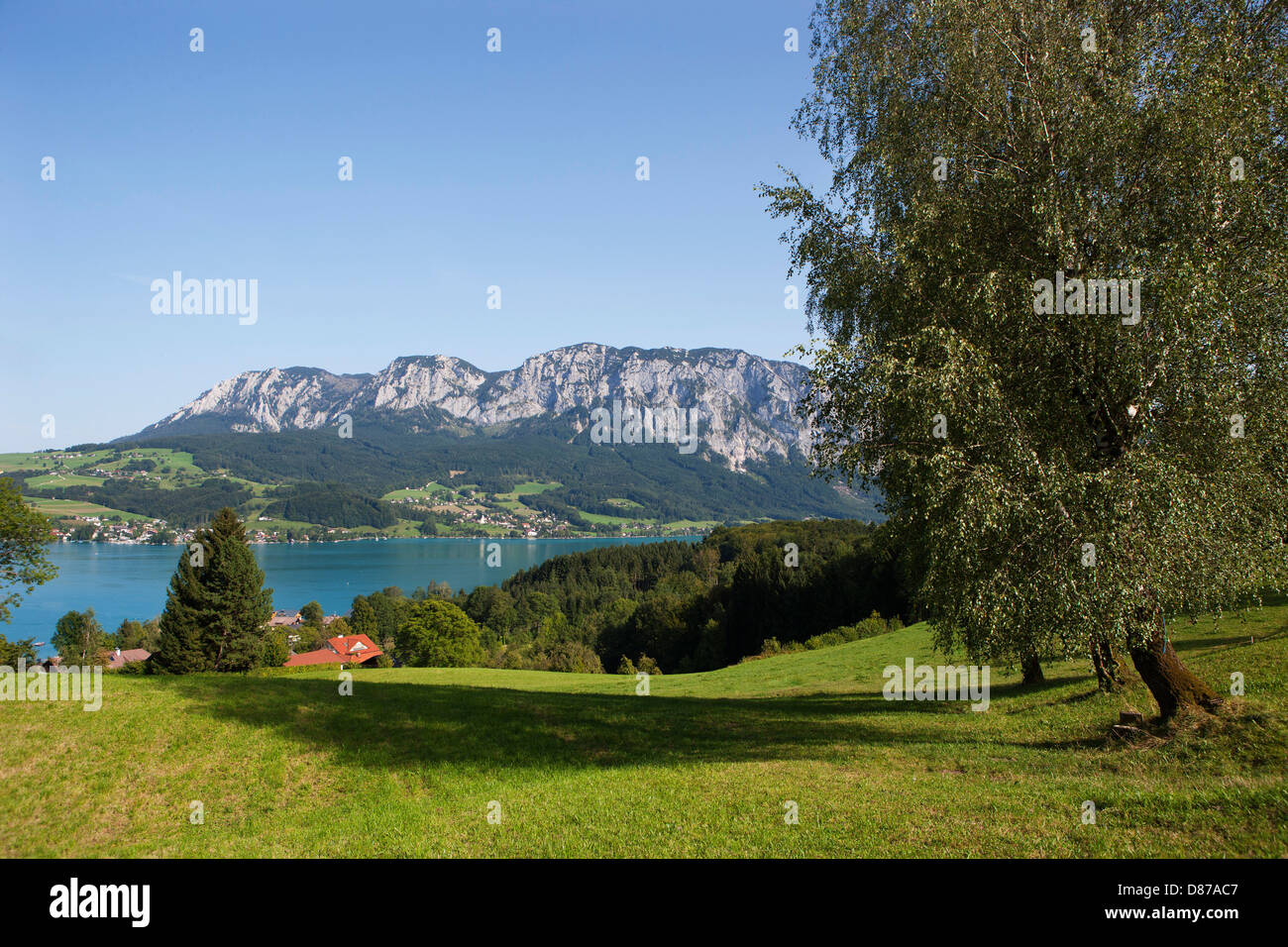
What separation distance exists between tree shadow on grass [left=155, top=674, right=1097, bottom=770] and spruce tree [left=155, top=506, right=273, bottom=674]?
25827mm

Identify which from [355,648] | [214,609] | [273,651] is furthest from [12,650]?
[355,648]

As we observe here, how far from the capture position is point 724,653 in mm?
80688

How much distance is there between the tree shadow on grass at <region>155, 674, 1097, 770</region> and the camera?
570 inches

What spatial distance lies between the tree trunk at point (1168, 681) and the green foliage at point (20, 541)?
112 feet

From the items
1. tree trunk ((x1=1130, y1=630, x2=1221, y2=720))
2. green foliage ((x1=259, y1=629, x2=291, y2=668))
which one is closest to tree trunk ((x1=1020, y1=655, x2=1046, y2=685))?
Result: tree trunk ((x1=1130, y1=630, x2=1221, y2=720))

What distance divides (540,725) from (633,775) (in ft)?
16.3

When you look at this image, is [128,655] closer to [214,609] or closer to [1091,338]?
[214,609]

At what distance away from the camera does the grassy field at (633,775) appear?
8.80 meters

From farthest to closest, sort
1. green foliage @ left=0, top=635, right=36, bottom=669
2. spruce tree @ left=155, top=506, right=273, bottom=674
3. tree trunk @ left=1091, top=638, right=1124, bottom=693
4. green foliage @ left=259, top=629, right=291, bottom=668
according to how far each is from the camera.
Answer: green foliage @ left=259, top=629, right=291, bottom=668 < spruce tree @ left=155, top=506, right=273, bottom=674 < green foliage @ left=0, top=635, right=36, bottom=669 < tree trunk @ left=1091, top=638, right=1124, bottom=693
